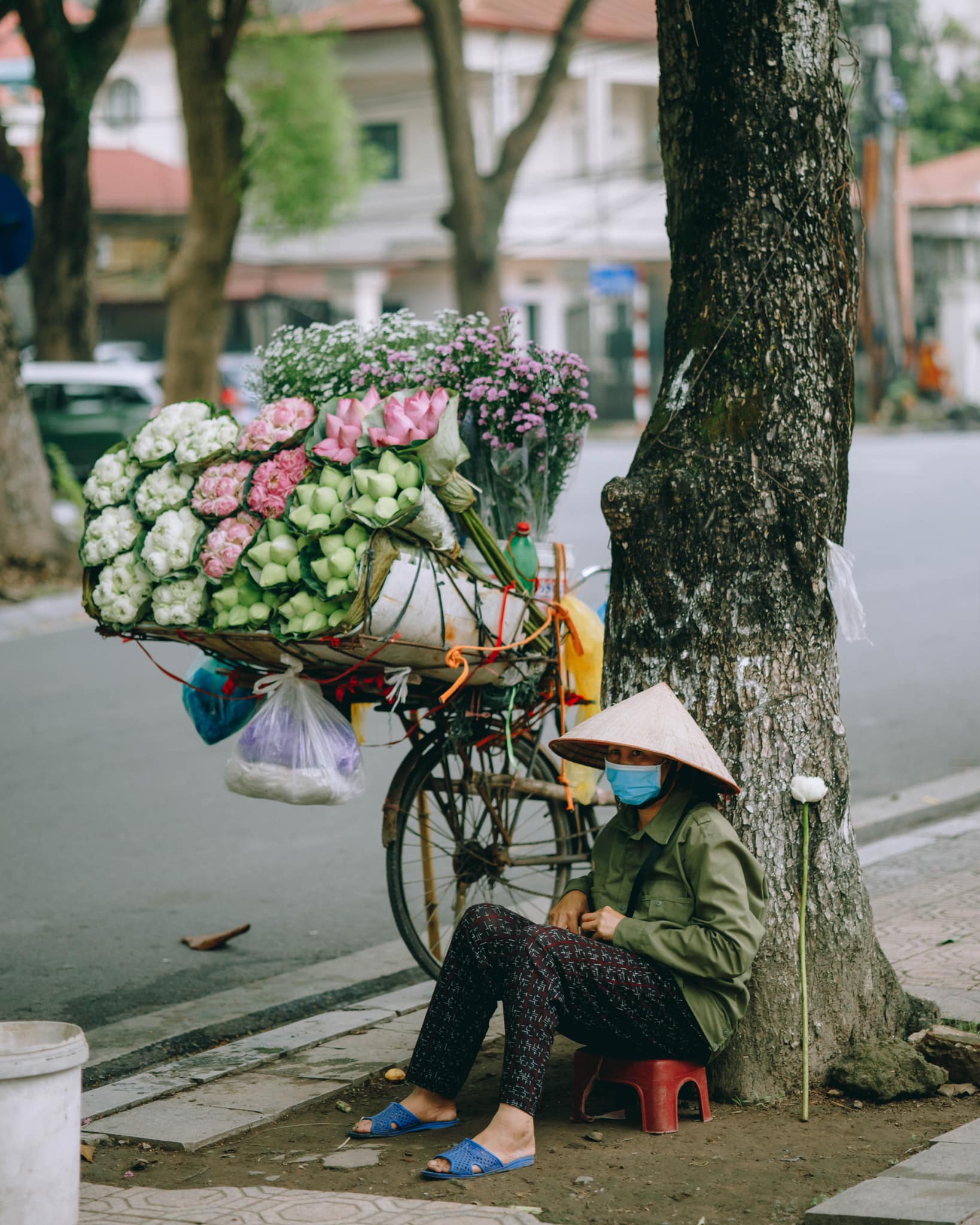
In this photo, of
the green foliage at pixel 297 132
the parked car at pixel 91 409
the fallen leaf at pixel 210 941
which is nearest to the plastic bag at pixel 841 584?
the fallen leaf at pixel 210 941

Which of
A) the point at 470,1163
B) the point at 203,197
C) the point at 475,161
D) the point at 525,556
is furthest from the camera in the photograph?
the point at 475,161

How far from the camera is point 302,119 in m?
30.8

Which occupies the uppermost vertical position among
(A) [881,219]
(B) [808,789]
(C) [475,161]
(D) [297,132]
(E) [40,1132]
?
(D) [297,132]

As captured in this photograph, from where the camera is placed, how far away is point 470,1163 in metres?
3.82

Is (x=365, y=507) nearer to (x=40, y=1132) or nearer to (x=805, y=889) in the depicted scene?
(x=805, y=889)

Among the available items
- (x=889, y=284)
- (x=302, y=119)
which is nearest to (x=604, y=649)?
(x=302, y=119)

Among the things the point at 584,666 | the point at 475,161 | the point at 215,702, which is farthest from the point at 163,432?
the point at 475,161

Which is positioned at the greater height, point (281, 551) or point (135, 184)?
point (135, 184)

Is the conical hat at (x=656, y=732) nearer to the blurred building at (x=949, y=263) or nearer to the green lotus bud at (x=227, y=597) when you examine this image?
the green lotus bud at (x=227, y=597)

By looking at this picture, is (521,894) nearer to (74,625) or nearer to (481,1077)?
(481,1077)

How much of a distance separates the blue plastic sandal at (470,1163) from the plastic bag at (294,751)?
1.19 meters

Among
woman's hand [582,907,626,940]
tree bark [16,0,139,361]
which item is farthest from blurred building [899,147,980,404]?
woman's hand [582,907,626,940]

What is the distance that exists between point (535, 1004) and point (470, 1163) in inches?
15.2

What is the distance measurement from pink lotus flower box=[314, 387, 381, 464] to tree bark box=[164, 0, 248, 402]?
12.8 m
